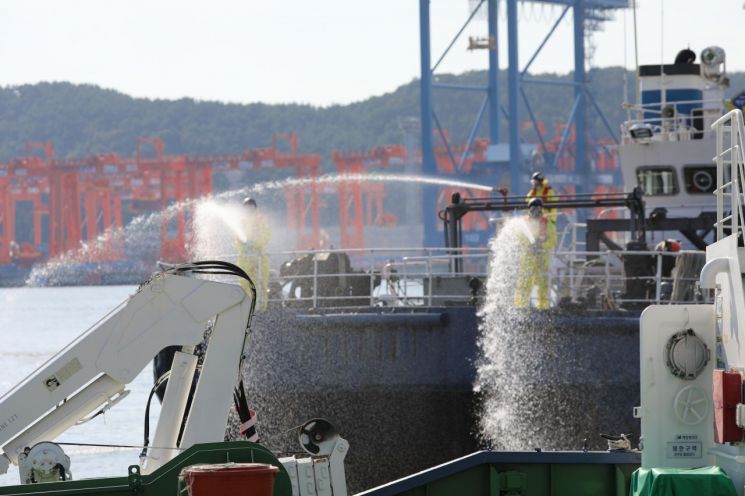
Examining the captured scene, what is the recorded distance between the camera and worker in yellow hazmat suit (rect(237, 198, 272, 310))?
18516 millimetres

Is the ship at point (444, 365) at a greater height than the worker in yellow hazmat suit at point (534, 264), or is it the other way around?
the worker in yellow hazmat suit at point (534, 264)

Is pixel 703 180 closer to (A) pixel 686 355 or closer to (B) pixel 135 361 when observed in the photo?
(A) pixel 686 355

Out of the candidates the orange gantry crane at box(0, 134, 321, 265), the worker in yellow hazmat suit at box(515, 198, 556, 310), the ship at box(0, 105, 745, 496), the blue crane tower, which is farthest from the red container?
the orange gantry crane at box(0, 134, 321, 265)

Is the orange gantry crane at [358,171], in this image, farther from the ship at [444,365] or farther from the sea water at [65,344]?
the ship at [444,365]

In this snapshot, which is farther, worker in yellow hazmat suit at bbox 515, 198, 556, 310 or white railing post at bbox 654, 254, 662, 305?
worker in yellow hazmat suit at bbox 515, 198, 556, 310

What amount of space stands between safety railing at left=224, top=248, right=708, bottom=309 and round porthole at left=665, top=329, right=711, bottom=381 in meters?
8.13

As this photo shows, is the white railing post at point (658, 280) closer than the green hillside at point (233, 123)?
Yes

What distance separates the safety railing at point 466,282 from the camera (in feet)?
56.8

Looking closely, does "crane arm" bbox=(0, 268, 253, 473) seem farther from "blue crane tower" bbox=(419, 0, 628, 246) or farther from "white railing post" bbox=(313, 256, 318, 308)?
"blue crane tower" bbox=(419, 0, 628, 246)

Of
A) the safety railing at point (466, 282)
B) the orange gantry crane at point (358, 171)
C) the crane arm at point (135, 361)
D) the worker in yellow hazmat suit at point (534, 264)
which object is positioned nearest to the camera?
the crane arm at point (135, 361)

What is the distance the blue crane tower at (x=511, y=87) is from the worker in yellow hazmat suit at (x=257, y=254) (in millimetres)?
72689

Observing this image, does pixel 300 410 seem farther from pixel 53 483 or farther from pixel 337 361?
pixel 53 483

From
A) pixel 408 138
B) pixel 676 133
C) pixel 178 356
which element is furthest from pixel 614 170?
pixel 178 356

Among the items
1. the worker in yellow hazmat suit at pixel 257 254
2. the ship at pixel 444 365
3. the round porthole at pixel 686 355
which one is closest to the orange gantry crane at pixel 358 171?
the worker in yellow hazmat suit at pixel 257 254
